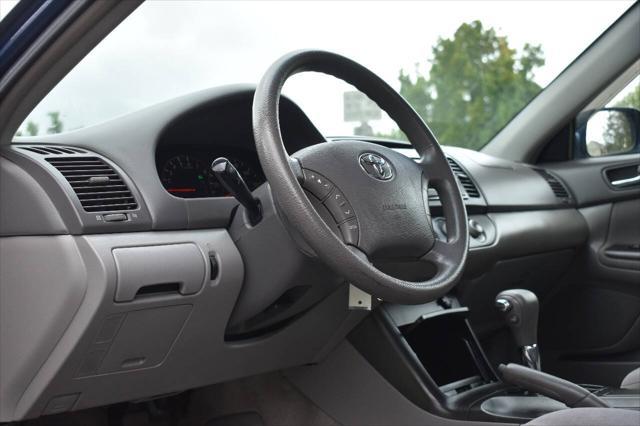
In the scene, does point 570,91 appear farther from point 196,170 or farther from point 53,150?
point 53,150

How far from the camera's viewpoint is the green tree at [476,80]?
3068 millimetres

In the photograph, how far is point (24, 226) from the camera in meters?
1.68

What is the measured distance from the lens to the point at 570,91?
3084mm

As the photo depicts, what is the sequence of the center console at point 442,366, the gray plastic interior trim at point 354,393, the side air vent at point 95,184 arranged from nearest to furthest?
the side air vent at point 95,184, the center console at point 442,366, the gray plastic interior trim at point 354,393

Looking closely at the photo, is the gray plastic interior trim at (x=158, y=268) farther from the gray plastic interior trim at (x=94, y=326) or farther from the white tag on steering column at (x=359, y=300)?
the white tag on steering column at (x=359, y=300)

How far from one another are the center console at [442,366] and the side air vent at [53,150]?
3.02ft

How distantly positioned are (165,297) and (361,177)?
486mm

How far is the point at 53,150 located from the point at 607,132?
224 centimetres

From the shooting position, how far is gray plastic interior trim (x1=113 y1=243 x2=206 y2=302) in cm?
161

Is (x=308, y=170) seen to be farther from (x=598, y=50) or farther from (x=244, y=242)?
(x=598, y=50)

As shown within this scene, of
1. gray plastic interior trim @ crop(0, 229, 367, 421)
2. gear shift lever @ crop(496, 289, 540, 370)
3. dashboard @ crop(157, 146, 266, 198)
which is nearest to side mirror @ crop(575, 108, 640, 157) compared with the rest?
gear shift lever @ crop(496, 289, 540, 370)

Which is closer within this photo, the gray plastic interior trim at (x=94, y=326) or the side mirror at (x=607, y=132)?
the gray plastic interior trim at (x=94, y=326)

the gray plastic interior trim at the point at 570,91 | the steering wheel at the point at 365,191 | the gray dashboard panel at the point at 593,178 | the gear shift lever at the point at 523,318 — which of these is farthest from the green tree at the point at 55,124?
the gray dashboard panel at the point at 593,178

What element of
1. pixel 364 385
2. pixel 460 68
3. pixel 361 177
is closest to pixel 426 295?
pixel 361 177
